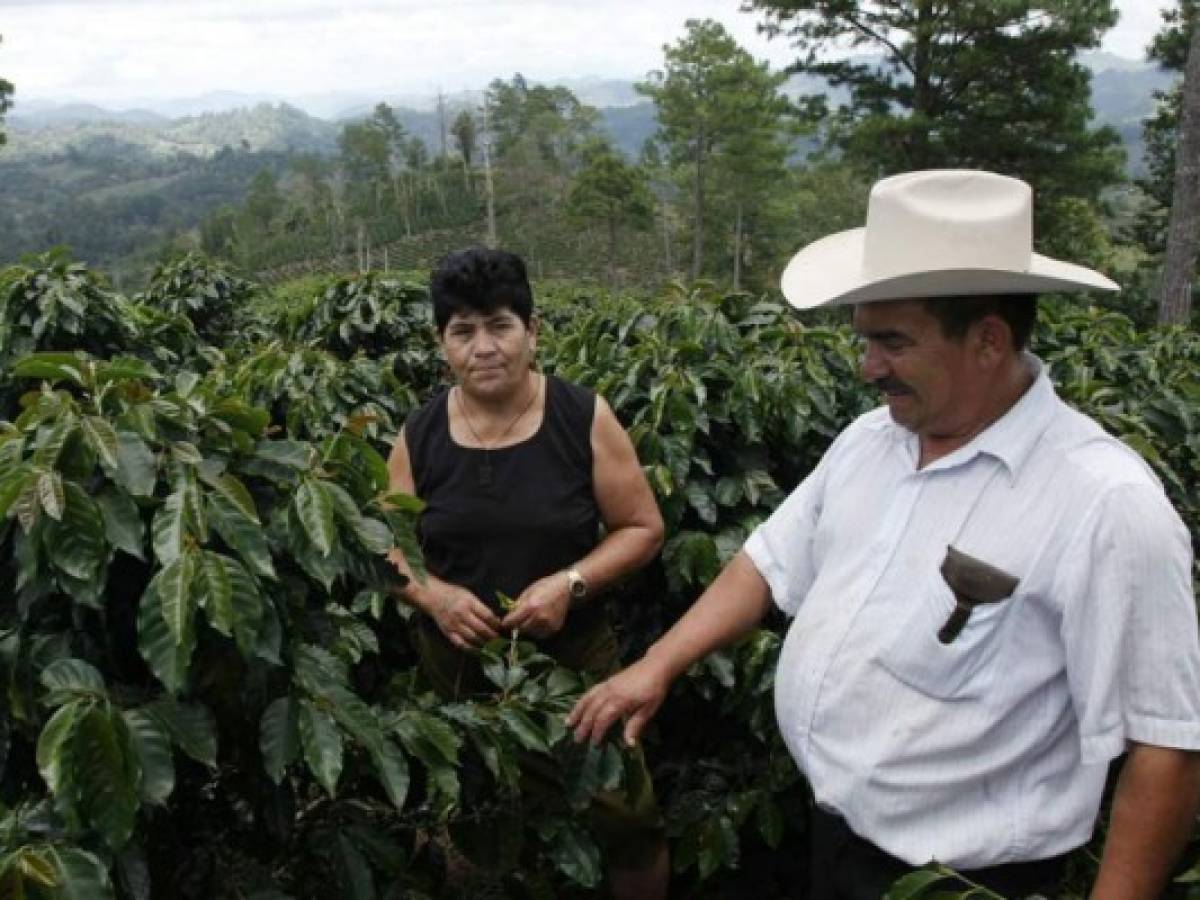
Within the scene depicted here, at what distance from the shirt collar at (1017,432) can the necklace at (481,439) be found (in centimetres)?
120

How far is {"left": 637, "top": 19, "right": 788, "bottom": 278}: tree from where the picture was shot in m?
39.8

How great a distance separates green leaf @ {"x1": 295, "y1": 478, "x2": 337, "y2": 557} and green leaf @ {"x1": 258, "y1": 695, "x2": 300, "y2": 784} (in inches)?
10.4

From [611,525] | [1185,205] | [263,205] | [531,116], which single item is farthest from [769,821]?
[531,116]

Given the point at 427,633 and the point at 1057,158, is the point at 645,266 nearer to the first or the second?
the point at 1057,158

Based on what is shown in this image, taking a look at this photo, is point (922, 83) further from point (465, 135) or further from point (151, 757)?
point (465, 135)

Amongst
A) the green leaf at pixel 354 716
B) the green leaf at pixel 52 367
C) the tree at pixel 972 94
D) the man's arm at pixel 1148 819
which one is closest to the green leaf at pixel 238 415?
the green leaf at pixel 52 367

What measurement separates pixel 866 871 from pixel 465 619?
1091 millimetres

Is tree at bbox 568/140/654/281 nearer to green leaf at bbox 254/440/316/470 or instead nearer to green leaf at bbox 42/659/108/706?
green leaf at bbox 254/440/316/470

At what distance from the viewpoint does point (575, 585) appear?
2717 millimetres

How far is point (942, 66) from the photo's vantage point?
22.6 meters

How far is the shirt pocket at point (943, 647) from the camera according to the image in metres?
1.76

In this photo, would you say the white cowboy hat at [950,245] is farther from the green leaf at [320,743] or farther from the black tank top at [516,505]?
the green leaf at [320,743]

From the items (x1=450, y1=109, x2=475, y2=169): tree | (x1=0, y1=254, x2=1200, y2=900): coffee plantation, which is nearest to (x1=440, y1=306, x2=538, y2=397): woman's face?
(x1=0, y1=254, x2=1200, y2=900): coffee plantation

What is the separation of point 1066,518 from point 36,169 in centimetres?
21970
